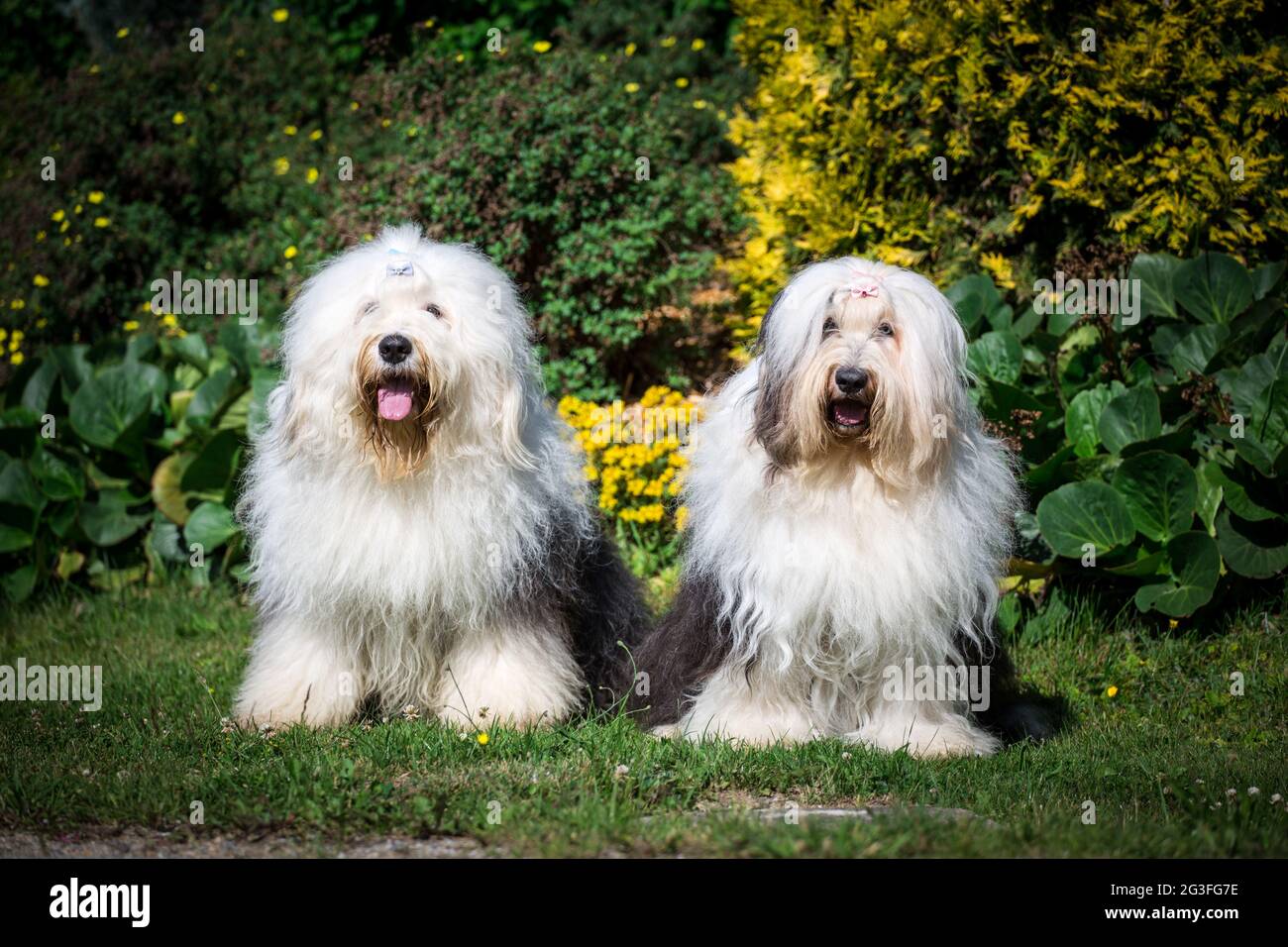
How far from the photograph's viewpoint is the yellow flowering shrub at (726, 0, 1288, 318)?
6.08 metres

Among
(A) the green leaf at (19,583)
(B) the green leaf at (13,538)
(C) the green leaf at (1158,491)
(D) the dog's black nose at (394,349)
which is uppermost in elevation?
(D) the dog's black nose at (394,349)

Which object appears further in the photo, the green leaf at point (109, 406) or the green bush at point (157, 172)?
the green bush at point (157, 172)

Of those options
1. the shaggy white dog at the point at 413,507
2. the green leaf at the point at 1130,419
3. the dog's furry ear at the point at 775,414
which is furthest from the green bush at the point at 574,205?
the dog's furry ear at the point at 775,414

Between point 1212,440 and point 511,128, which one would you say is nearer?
point 1212,440

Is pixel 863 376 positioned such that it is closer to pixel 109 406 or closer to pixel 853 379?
pixel 853 379

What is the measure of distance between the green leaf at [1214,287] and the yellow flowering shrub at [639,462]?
8.27 feet

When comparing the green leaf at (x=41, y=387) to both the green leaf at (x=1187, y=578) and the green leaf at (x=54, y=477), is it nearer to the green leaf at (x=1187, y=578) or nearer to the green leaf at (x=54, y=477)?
the green leaf at (x=54, y=477)

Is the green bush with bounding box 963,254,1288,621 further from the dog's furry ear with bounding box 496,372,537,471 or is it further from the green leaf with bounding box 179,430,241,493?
the green leaf with bounding box 179,430,241,493

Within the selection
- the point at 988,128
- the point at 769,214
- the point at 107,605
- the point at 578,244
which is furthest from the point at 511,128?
the point at 107,605

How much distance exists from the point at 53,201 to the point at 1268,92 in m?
8.27

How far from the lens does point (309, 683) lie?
4.75 m

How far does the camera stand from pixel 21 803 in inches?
156

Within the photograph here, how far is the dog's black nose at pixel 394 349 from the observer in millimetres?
4293
